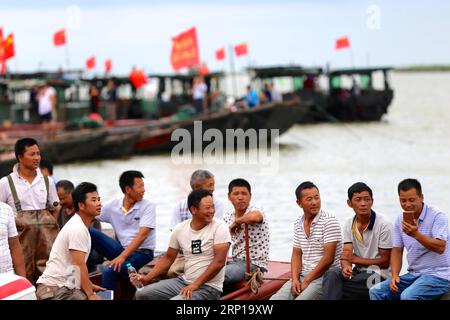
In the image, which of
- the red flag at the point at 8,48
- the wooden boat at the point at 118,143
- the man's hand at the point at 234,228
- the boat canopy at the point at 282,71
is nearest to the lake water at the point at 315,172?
the wooden boat at the point at 118,143

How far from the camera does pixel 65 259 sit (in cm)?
573

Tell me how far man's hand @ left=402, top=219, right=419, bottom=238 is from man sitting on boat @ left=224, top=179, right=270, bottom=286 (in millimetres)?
1308

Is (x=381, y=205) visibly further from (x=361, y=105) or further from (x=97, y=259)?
(x=361, y=105)

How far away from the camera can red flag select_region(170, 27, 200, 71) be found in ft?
68.7

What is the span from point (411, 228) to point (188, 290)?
5.08ft

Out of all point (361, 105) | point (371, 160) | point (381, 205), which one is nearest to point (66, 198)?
point (381, 205)

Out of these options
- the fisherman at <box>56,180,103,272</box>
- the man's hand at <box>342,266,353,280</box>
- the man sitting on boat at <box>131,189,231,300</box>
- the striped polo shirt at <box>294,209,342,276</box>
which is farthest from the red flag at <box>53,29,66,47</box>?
the man's hand at <box>342,266,353,280</box>

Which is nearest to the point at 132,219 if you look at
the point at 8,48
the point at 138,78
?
the point at 8,48

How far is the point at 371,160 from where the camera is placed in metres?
23.5

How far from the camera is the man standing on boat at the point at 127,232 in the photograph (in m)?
6.60

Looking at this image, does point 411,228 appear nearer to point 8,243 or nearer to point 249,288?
point 249,288

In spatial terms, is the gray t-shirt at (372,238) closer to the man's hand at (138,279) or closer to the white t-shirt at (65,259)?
the man's hand at (138,279)

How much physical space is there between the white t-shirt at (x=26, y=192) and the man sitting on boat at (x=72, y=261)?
802mm

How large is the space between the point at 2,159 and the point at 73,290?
37.0ft
